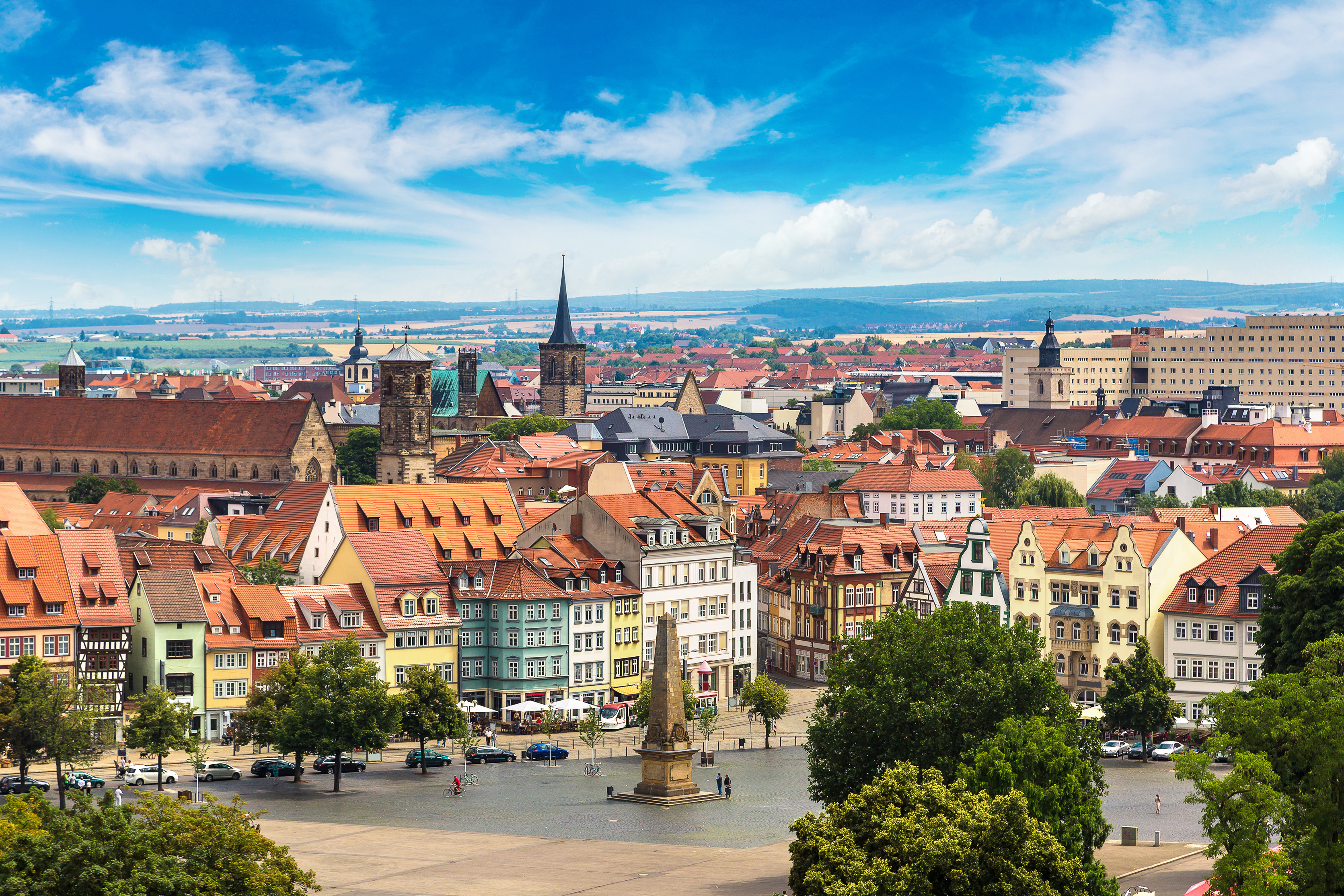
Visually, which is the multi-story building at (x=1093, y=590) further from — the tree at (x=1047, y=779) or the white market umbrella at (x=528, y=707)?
the tree at (x=1047, y=779)

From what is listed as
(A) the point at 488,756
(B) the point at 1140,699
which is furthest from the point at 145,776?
(B) the point at 1140,699

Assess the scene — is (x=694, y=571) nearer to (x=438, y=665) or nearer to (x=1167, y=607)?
(x=438, y=665)

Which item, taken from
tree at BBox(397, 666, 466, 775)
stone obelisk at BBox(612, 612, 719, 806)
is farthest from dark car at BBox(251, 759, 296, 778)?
stone obelisk at BBox(612, 612, 719, 806)

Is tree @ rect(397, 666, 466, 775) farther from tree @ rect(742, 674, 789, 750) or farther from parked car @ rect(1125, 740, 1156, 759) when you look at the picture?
parked car @ rect(1125, 740, 1156, 759)

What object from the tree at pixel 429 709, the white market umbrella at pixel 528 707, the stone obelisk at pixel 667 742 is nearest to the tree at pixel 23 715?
the tree at pixel 429 709

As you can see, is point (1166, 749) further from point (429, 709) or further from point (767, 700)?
point (429, 709)
